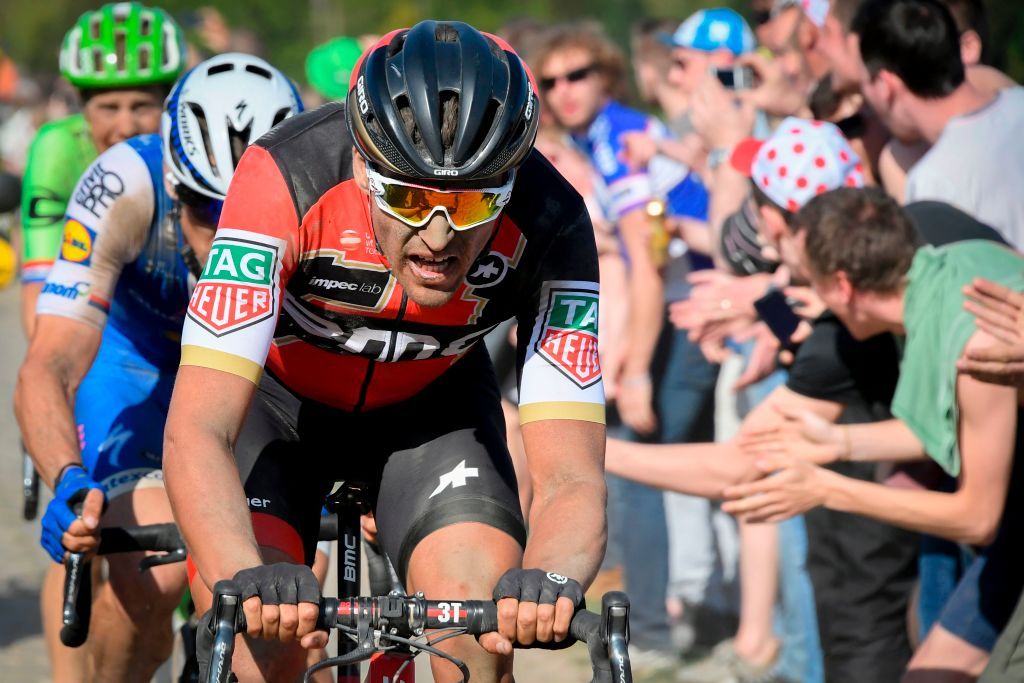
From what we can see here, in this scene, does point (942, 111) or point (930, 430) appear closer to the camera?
point (930, 430)

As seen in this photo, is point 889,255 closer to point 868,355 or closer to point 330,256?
point 868,355

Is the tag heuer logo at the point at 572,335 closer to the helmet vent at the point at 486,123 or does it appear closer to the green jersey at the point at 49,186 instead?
the helmet vent at the point at 486,123

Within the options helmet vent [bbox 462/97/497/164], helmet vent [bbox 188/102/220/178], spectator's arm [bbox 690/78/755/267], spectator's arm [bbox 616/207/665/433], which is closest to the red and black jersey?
helmet vent [bbox 462/97/497/164]

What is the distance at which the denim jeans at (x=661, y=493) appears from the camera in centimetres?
718

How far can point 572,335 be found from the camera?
353 cm

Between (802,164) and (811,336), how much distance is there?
0.73 metres

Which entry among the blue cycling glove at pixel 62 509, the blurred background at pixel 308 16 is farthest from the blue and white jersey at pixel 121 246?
the blurred background at pixel 308 16

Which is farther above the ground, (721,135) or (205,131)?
(721,135)

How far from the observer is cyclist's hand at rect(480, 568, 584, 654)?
278 centimetres

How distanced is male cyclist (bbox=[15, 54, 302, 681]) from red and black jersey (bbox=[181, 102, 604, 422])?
0.93m

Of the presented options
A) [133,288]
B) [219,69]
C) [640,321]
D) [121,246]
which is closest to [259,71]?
[219,69]

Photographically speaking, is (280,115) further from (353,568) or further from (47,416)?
(353,568)

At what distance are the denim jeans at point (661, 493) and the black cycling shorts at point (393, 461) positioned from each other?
325 cm

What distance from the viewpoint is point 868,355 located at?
5.37 m
